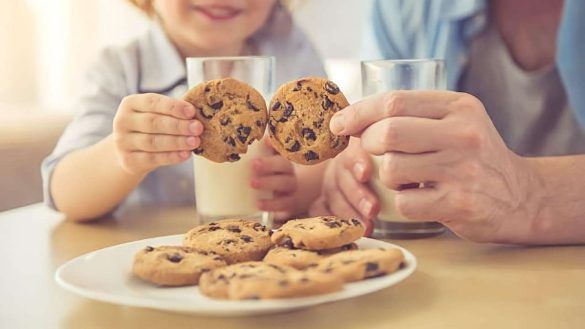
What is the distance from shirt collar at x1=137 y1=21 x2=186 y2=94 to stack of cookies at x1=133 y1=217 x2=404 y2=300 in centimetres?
72

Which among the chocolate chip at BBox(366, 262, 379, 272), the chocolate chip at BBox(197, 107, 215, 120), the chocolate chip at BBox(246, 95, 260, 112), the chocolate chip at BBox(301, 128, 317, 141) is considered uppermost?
the chocolate chip at BBox(246, 95, 260, 112)

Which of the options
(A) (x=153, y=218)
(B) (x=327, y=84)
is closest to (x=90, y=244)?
(A) (x=153, y=218)

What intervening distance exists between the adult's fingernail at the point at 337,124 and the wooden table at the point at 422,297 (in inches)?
6.5

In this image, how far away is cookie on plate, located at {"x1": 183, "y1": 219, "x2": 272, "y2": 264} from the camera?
2.40ft

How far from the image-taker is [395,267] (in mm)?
684

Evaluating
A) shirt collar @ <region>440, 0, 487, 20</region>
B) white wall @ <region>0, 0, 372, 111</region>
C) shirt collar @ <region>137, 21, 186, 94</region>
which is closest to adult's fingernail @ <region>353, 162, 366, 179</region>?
shirt collar @ <region>440, 0, 487, 20</region>

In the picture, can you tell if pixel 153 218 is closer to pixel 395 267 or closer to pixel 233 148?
pixel 233 148

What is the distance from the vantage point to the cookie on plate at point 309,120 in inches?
32.4

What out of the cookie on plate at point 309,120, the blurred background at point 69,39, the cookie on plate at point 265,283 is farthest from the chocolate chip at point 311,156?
the blurred background at point 69,39

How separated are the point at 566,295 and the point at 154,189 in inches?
38.5

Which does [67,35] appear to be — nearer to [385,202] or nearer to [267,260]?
[385,202]

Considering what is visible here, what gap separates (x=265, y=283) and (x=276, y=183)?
515 millimetres

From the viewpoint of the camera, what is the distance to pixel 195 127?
847 millimetres

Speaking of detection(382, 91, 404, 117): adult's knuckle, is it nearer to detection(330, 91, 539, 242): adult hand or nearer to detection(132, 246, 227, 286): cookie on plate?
detection(330, 91, 539, 242): adult hand
